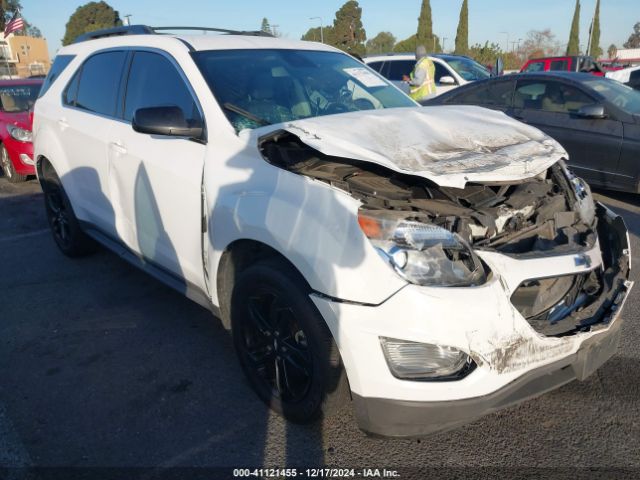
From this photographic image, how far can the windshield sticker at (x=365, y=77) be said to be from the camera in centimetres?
375

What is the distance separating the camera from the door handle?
137 inches

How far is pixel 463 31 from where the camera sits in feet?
157

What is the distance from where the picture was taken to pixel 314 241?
2.16m

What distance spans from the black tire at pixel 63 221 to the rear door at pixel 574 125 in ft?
17.8

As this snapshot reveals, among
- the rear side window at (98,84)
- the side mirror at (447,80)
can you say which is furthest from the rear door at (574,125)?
the rear side window at (98,84)

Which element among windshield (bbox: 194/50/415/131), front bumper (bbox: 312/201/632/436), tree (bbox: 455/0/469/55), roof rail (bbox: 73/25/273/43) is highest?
tree (bbox: 455/0/469/55)

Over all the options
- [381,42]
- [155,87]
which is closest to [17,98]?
[155,87]

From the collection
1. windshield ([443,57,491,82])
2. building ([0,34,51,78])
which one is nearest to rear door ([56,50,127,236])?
windshield ([443,57,491,82])

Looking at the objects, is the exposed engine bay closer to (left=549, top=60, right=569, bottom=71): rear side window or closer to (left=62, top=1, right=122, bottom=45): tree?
(left=549, top=60, right=569, bottom=71): rear side window

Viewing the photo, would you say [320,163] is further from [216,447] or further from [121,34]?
[121,34]

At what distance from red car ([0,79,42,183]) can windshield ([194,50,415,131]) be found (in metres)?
5.90

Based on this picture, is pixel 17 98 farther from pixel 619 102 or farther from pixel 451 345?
pixel 451 345

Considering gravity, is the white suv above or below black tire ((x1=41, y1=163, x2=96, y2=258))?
above

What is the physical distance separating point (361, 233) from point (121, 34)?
3.29 meters
